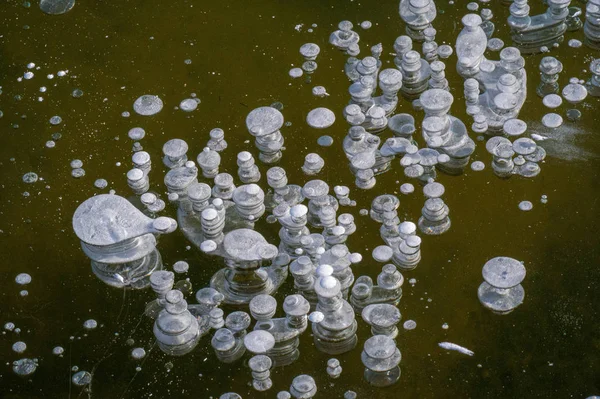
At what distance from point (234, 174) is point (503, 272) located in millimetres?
463

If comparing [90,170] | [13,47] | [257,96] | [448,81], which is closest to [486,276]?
[448,81]

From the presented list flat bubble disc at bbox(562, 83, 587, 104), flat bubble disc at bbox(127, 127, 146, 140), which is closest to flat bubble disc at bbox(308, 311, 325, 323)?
flat bubble disc at bbox(127, 127, 146, 140)

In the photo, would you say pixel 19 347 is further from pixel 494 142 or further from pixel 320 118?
pixel 494 142

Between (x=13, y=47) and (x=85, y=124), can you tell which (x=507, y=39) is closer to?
(x=85, y=124)

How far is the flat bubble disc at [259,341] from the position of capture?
1.37 m

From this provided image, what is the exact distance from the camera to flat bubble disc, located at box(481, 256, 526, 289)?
1.42 m

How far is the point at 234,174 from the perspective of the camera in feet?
5.29

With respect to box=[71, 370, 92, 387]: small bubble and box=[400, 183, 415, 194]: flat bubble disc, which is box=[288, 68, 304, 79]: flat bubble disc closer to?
box=[400, 183, 415, 194]: flat bubble disc

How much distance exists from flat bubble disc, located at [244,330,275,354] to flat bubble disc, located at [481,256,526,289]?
32cm

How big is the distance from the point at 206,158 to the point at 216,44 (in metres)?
0.31

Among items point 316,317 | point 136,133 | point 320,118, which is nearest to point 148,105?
point 136,133

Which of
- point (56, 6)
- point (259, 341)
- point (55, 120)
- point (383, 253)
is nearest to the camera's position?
point (259, 341)

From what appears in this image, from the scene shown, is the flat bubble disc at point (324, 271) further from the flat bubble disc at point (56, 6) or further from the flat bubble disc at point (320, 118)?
the flat bubble disc at point (56, 6)

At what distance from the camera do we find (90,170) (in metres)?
1.63
